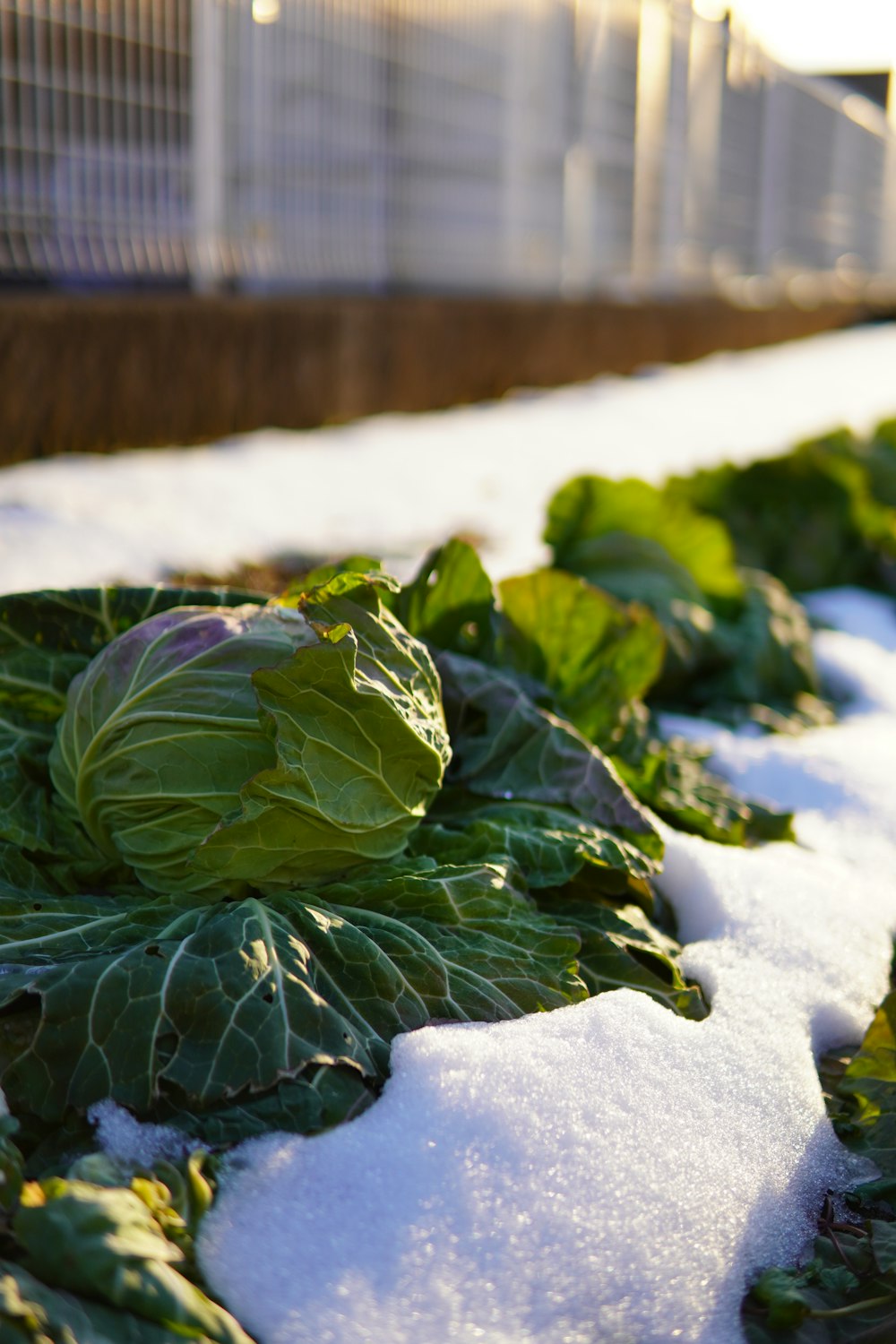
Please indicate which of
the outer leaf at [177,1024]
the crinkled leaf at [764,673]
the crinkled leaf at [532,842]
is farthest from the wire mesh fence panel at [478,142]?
the outer leaf at [177,1024]

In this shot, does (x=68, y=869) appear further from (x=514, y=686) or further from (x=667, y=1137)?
(x=667, y=1137)

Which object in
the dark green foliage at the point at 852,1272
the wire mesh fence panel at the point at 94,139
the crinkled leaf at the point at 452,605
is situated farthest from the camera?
the wire mesh fence panel at the point at 94,139

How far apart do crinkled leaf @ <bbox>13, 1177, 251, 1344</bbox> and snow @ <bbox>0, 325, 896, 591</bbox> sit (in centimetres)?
199

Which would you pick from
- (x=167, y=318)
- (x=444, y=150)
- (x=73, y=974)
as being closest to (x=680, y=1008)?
(x=73, y=974)

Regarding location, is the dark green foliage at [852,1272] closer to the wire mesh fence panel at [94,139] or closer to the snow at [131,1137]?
the snow at [131,1137]

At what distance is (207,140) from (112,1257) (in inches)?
229

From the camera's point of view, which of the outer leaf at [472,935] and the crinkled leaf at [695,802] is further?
the crinkled leaf at [695,802]

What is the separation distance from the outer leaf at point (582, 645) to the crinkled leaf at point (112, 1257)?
4.23 ft

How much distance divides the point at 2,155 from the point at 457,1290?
183 inches

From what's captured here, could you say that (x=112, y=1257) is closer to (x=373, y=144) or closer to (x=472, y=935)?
(x=472, y=935)

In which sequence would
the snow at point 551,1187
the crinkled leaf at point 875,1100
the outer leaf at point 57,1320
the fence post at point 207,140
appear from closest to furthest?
the outer leaf at point 57,1320
the snow at point 551,1187
the crinkled leaf at point 875,1100
the fence post at point 207,140

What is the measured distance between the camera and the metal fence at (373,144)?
5324 mm

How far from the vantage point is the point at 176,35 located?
5.88 meters

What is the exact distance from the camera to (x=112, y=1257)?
1241 mm
